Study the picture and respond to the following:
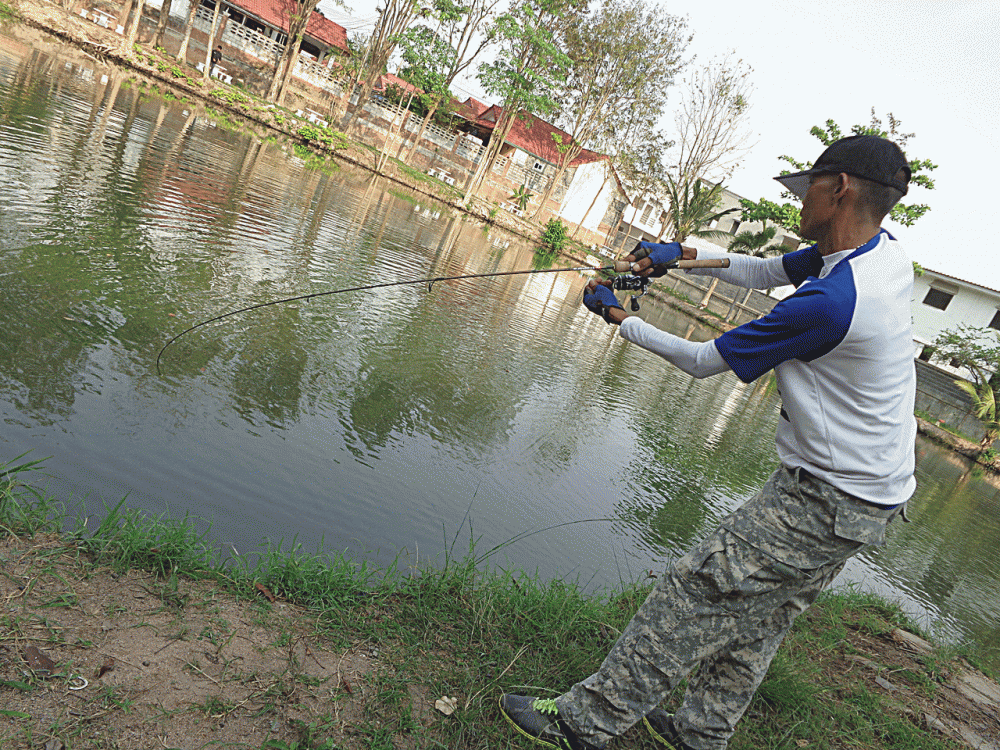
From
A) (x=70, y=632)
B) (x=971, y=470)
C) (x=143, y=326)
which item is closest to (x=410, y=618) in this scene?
(x=70, y=632)

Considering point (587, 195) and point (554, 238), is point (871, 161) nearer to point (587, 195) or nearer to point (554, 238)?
point (554, 238)

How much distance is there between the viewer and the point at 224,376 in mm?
4691

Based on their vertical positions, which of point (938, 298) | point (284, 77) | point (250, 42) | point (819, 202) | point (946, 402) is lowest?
point (819, 202)

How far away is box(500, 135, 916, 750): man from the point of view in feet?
6.40

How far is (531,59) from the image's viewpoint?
30.2 meters

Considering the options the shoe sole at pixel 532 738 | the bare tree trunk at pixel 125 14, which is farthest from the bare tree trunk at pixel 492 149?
the shoe sole at pixel 532 738

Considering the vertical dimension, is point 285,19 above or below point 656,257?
above

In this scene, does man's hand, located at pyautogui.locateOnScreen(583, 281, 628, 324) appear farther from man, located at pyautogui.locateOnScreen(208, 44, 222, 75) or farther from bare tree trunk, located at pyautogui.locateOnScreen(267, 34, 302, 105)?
man, located at pyautogui.locateOnScreen(208, 44, 222, 75)

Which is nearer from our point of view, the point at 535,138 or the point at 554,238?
the point at 554,238

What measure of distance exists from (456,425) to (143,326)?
2609 millimetres

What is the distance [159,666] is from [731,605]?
6.22 feet

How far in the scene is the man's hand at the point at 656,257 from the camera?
2910 mm

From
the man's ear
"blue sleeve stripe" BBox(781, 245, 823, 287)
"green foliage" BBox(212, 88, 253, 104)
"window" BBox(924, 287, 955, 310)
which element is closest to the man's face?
the man's ear

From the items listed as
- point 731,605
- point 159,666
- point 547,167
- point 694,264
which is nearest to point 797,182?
point 694,264
